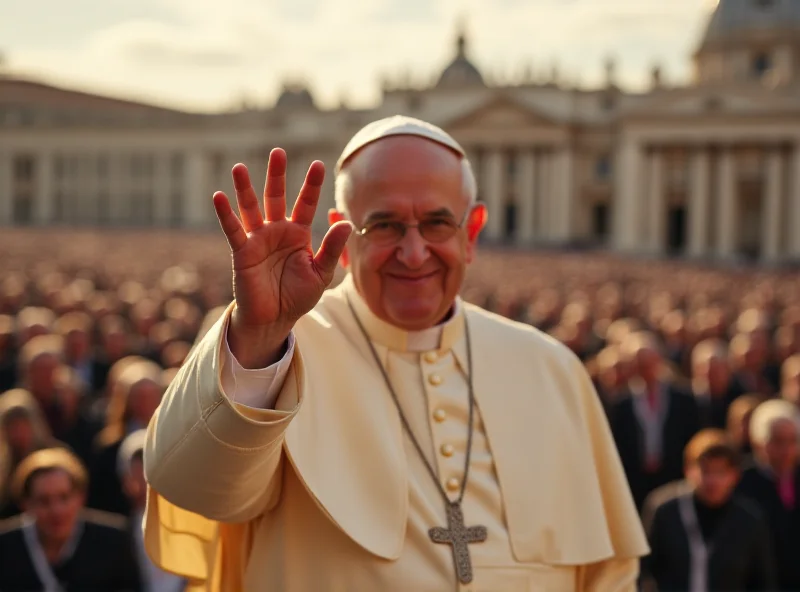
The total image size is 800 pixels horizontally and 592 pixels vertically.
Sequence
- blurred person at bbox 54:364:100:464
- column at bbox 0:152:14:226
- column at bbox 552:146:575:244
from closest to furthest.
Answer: blurred person at bbox 54:364:100:464 → column at bbox 552:146:575:244 → column at bbox 0:152:14:226

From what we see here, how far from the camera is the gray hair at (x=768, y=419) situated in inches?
281

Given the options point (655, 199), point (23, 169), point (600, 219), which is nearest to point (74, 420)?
point (655, 199)

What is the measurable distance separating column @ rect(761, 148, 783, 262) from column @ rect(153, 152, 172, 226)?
47.4m

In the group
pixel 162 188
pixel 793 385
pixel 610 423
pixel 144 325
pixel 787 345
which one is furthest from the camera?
pixel 162 188

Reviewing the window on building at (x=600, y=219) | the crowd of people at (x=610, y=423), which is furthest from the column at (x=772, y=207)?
the crowd of people at (x=610, y=423)

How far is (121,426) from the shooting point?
25.4ft

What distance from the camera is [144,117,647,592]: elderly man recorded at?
262 cm

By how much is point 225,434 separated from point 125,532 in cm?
371

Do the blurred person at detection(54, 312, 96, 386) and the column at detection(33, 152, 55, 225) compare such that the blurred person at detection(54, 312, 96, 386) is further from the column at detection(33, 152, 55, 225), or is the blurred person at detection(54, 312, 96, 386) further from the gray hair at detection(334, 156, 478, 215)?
the column at detection(33, 152, 55, 225)

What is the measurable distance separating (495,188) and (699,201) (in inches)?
554

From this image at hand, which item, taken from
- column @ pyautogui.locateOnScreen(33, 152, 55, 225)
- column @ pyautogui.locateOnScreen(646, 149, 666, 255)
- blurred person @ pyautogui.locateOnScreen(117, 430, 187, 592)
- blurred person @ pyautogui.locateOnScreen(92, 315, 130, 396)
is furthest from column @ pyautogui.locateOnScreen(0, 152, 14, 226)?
blurred person @ pyautogui.locateOnScreen(117, 430, 187, 592)

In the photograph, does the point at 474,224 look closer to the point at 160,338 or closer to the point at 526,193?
the point at 160,338

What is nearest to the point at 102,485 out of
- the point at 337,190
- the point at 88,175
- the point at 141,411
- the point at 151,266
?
the point at 141,411

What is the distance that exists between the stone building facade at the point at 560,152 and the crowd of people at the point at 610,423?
49.4m
